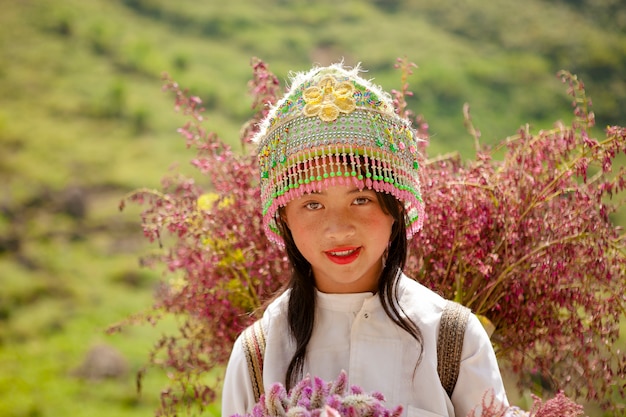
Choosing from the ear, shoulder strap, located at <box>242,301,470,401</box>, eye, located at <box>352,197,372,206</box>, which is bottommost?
shoulder strap, located at <box>242,301,470,401</box>

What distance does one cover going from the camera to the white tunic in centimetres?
160

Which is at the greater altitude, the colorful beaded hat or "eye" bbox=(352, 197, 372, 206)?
the colorful beaded hat

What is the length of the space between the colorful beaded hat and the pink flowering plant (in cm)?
32

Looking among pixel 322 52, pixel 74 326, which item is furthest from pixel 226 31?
pixel 74 326

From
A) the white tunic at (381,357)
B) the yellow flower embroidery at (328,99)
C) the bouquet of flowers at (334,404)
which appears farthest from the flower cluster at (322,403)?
→ the yellow flower embroidery at (328,99)

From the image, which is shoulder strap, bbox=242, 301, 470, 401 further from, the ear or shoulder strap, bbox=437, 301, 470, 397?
the ear

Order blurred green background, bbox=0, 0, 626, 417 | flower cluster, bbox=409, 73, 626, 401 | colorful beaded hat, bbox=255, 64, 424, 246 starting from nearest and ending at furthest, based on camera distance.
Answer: colorful beaded hat, bbox=255, 64, 424, 246, flower cluster, bbox=409, 73, 626, 401, blurred green background, bbox=0, 0, 626, 417

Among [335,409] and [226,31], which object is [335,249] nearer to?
[335,409]

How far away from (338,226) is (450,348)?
37cm

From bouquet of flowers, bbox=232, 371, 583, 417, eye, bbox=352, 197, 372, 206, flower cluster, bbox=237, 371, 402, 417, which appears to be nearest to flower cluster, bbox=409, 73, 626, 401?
eye, bbox=352, 197, 372, 206

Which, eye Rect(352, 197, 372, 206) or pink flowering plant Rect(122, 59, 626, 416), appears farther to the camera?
pink flowering plant Rect(122, 59, 626, 416)

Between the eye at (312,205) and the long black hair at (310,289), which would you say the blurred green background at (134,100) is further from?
the eye at (312,205)

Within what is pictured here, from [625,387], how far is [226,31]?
16.5 feet

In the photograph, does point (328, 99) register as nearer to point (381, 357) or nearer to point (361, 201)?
point (361, 201)
